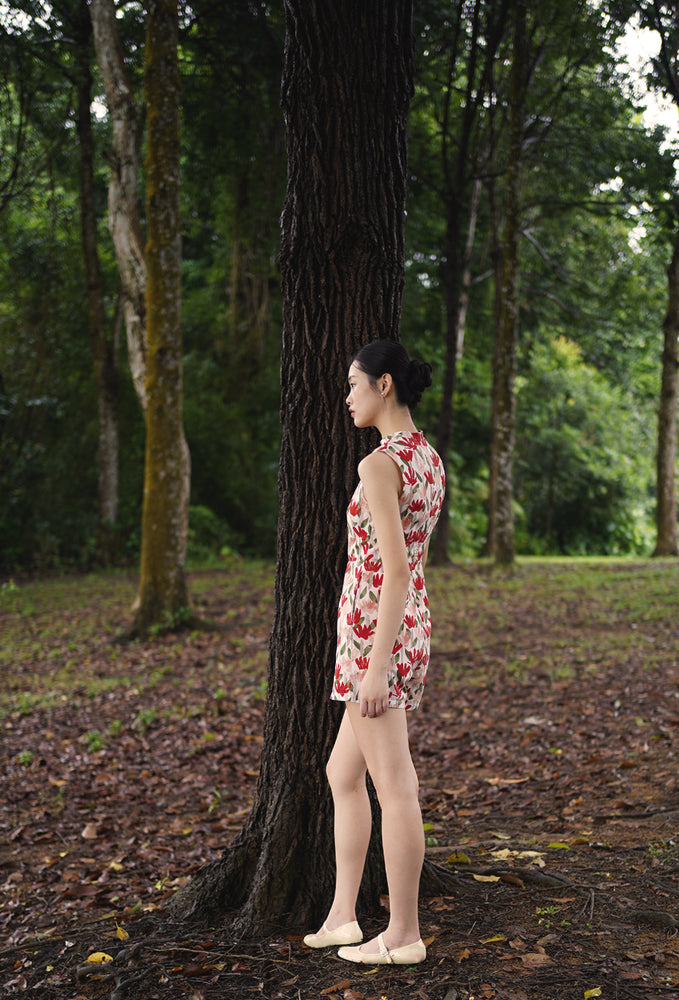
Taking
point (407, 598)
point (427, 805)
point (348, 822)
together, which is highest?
point (407, 598)

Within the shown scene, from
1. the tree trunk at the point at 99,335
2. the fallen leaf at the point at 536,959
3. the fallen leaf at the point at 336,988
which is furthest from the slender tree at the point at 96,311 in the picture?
the fallen leaf at the point at 536,959

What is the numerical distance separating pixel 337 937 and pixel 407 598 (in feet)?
4.28

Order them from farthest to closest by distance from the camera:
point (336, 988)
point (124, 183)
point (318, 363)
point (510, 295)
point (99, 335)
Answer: point (99, 335), point (510, 295), point (124, 183), point (318, 363), point (336, 988)

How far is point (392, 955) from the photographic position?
9.87ft

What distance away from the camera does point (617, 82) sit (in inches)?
630

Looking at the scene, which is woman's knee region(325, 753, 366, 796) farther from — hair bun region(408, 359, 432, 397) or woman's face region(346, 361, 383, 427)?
hair bun region(408, 359, 432, 397)

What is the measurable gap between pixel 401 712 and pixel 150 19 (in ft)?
33.3

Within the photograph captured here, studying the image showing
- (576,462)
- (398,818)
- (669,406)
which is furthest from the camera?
(576,462)

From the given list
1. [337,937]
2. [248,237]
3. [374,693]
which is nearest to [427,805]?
[337,937]

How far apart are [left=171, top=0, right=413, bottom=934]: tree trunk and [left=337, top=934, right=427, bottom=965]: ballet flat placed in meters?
0.43

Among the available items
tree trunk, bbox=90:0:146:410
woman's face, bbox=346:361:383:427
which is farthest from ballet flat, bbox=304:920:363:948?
tree trunk, bbox=90:0:146:410

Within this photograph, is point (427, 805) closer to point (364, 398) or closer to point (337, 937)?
point (337, 937)

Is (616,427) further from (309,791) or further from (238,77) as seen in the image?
(309,791)

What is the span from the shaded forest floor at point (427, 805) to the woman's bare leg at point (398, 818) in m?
0.16
